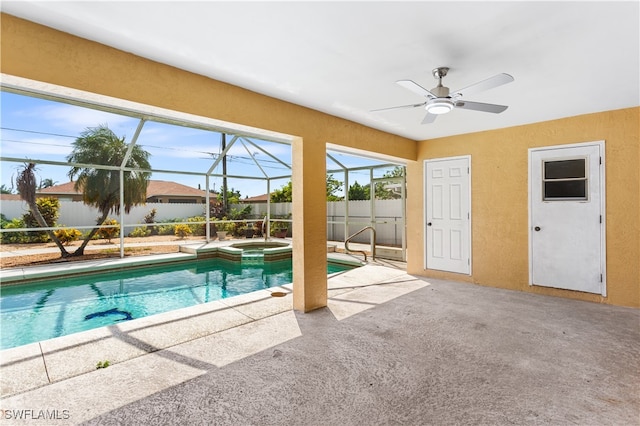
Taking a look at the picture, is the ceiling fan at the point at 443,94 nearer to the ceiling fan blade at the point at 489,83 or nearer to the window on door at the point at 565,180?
the ceiling fan blade at the point at 489,83

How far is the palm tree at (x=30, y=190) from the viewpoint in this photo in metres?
7.07

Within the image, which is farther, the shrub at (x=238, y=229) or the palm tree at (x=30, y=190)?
the shrub at (x=238, y=229)

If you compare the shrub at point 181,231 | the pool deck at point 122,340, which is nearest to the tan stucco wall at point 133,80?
the pool deck at point 122,340

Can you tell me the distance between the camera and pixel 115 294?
5168 mm

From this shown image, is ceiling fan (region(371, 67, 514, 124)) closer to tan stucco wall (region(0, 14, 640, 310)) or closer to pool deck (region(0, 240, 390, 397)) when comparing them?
tan stucco wall (region(0, 14, 640, 310))

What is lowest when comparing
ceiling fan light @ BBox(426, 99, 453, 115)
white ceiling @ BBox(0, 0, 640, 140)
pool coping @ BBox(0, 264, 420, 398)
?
pool coping @ BBox(0, 264, 420, 398)

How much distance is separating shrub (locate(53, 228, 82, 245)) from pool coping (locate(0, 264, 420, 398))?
20.3 feet

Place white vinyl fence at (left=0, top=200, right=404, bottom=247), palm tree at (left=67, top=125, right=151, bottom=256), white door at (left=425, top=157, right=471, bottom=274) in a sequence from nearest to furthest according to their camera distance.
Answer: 1. white door at (left=425, top=157, right=471, bottom=274)
2. white vinyl fence at (left=0, top=200, right=404, bottom=247)
3. palm tree at (left=67, top=125, right=151, bottom=256)

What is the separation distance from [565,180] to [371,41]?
3.78 m

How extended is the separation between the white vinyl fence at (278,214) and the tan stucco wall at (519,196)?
79.1 inches

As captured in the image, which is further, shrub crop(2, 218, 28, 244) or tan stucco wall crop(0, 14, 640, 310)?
shrub crop(2, 218, 28, 244)

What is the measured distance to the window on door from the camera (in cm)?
423

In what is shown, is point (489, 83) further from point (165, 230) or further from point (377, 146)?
point (165, 230)

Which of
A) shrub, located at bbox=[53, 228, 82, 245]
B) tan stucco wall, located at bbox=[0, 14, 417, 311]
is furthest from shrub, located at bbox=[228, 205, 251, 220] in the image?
tan stucco wall, located at bbox=[0, 14, 417, 311]
